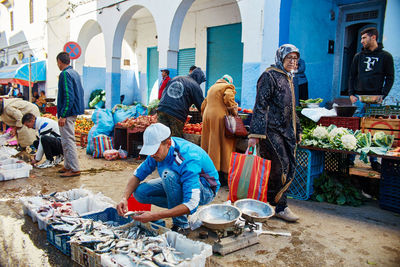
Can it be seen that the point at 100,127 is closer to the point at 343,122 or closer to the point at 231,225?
the point at 343,122

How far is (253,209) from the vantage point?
3518 millimetres

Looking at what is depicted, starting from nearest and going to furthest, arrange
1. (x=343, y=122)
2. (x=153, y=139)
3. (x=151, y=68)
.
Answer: (x=153, y=139)
(x=343, y=122)
(x=151, y=68)

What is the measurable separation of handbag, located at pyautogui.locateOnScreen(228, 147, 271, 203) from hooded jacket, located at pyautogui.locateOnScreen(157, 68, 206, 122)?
1.89 meters

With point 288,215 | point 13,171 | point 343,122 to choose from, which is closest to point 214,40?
point 343,122

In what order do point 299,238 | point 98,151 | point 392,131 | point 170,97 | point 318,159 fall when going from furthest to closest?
point 98,151 < point 170,97 < point 318,159 < point 392,131 < point 299,238

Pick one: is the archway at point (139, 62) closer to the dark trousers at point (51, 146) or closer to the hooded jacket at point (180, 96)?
the dark trousers at point (51, 146)

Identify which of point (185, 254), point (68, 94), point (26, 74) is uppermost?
point (26, 74)

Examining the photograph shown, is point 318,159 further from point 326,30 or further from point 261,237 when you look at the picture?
point 326,30

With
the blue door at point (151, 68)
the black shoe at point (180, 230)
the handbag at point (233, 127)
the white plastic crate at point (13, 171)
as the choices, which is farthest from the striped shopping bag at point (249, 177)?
the blue door at point (151, 68)

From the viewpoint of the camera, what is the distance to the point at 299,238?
A: 338 centimetres

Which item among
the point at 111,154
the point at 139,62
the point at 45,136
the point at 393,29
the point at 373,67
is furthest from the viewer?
the point at 139,62

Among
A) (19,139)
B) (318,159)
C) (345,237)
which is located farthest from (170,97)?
(19,139)

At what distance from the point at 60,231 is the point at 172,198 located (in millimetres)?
1107

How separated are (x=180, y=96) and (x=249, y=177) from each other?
2.24 m
